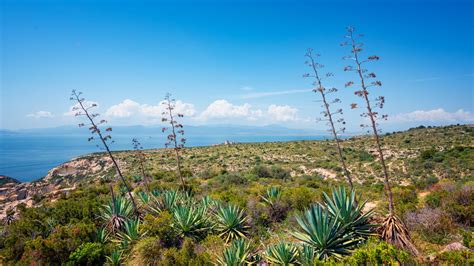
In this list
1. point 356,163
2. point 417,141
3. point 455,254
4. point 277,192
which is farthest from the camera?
point 417,141

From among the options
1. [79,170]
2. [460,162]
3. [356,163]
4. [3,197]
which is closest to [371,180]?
[356,163]

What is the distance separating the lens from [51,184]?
2602 cm

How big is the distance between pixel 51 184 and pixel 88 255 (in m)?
25.0

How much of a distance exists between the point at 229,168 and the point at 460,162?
1996 centimetres

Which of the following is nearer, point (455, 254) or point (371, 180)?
point (455, 254)

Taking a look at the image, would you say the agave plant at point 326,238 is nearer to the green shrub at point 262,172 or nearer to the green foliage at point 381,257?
the green foliage at point 381,257

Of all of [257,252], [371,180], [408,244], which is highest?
[408,244]

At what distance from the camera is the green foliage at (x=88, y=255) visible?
6.94 metres

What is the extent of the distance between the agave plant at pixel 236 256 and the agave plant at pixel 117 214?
462cm

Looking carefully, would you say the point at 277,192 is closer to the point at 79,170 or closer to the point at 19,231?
the point at 19,231

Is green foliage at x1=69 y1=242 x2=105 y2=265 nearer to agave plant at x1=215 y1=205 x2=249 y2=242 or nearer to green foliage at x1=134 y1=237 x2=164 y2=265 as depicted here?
green foliage at x1=134 y1=237 x2=164 y2=265

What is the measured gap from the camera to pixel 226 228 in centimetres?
771

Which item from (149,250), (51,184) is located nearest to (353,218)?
(149,250)

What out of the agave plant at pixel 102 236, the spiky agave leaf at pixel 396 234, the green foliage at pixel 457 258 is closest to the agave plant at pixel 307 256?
the spiky agave leaf at pixel 396 234
